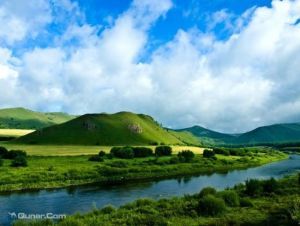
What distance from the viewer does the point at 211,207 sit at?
4359cm

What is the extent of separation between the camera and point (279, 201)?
49.6m

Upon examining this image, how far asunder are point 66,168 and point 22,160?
11622 millimetres

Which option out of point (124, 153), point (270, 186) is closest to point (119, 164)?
point (124, 153)

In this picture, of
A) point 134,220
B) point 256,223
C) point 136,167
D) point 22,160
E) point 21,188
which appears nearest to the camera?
point 256,223

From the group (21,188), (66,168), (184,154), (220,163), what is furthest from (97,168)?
(220,163)

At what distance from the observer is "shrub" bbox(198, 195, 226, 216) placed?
43.2 meters

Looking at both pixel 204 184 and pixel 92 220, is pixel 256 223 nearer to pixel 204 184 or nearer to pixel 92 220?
pixel 92 220

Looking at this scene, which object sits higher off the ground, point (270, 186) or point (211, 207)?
point (270, 186)

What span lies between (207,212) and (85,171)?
63126 mm

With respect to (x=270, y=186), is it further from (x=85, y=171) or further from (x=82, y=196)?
(x=85, y=171)

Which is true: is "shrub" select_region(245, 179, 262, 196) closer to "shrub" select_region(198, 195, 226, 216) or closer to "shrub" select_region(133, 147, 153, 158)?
"shrub" select_region(198, 195, 226, 216)

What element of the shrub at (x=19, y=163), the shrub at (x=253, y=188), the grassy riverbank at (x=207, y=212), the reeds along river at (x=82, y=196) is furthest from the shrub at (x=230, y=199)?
the shrub at (x=19, y=163)

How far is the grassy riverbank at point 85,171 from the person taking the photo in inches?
3442

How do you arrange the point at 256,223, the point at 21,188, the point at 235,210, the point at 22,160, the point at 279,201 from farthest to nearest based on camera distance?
the point at 22,160 → the point at 21,188 → the point at 279,201 → the point at 235,210 → the point at 256,223
